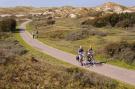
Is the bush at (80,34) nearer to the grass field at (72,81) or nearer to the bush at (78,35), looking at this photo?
the bush at (78,35)

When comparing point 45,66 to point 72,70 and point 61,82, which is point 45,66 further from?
point 61,82

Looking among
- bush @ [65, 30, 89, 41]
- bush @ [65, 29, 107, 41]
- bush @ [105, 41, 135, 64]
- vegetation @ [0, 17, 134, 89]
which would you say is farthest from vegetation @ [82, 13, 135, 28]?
vegetation @ [0, 17, 134, 89]

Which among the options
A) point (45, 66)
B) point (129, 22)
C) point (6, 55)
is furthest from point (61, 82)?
point (129, 22)

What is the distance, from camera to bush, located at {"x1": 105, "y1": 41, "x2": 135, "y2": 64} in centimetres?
2919

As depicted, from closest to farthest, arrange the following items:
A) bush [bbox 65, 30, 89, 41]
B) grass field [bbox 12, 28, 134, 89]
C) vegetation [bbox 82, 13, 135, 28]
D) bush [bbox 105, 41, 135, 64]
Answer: grass field [bbox 12, 28, 134, 89] → bush [bbox 105, 41, 135, 64] → bush [bbox 65, 30, 89, 41] → vegetation [bbox 82, 13, 135, 28]

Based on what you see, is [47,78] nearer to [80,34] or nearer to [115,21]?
[80,34]

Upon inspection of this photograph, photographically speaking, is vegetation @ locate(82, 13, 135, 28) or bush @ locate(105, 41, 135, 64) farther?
vegetation @ locate(82, 13, 135, 28)

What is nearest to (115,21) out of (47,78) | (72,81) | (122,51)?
(122,51)

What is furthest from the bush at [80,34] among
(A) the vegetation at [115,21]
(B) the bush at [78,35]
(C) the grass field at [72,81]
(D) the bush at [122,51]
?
(C) the grass field at [72,81]

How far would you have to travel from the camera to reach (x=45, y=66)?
25.9 metres

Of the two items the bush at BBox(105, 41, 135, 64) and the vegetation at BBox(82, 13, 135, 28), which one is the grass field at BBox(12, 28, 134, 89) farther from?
the vegetation at BBox(82, 13, 135, 28)

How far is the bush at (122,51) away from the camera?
29188 mm

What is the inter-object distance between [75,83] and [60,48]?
19.3 m

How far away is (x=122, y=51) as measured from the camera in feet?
103
